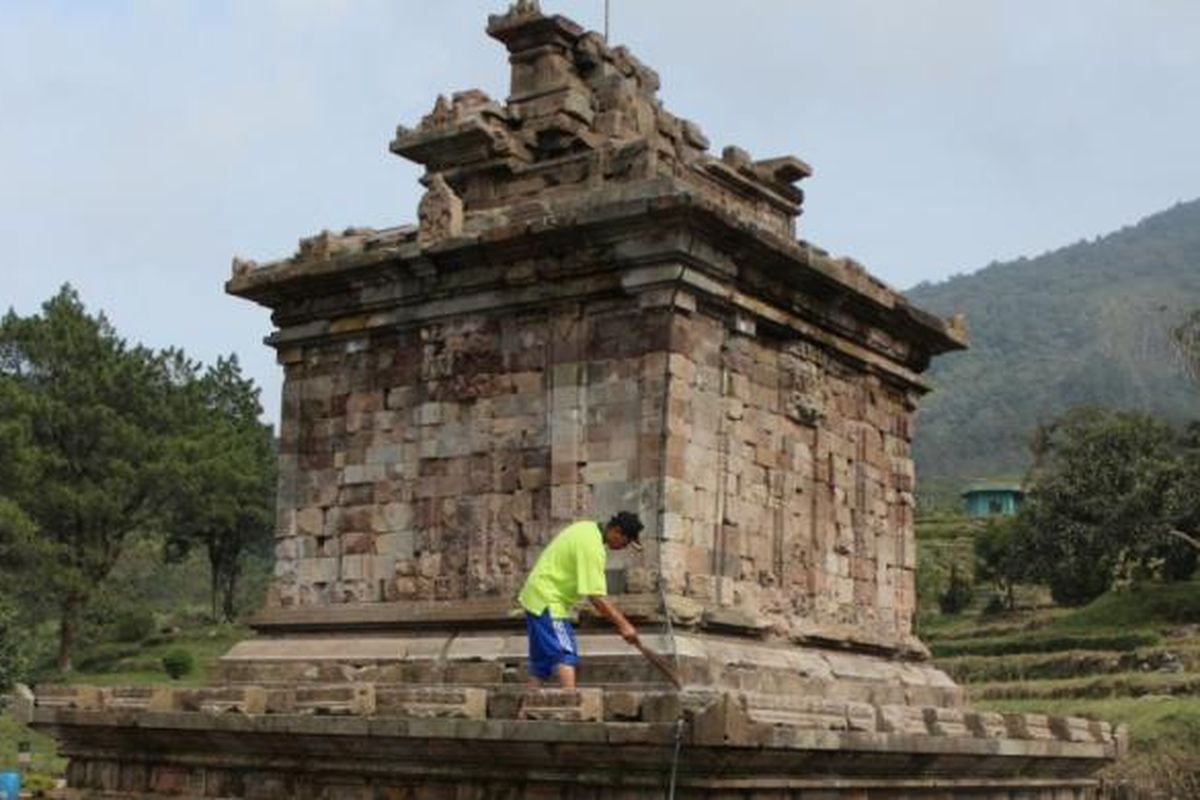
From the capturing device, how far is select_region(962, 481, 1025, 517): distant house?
91.1 meters

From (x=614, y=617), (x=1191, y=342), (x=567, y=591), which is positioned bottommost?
(x=614, y=617)

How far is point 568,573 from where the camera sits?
12.2 metres

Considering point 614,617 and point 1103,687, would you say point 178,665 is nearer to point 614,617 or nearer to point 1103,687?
point 1103,687

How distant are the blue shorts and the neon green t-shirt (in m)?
0.07

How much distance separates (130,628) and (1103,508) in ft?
109

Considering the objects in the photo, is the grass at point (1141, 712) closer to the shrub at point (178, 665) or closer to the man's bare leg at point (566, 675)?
the man's bare leg at point (566, 675)

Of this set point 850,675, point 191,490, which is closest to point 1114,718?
point 850,675

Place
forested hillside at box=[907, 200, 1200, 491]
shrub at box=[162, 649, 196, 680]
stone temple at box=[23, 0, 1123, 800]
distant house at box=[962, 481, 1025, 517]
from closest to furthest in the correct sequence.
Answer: stone temple at box=[23, 0, 1123, 800] → shrub at box=[162, 649, 196, 680] → distant house at box=[962, 481, 1025, 517] → forested hillside at box=[907, 200, 1200, 491]

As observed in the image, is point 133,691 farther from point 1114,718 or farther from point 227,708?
point 1114,718

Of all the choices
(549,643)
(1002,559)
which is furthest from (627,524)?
(1002,559)

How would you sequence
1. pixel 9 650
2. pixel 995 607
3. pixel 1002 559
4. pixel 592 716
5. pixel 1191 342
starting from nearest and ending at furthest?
1. pixel 592 716
2. pixel 9 650
3. pixel 1191 342
4. pixel 1002 559
5. pixel 995 607

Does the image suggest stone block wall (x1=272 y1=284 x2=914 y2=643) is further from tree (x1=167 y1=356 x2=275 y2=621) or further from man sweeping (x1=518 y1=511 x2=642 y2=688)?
tree (x1=167 y1=356 x2=275 y2=621)

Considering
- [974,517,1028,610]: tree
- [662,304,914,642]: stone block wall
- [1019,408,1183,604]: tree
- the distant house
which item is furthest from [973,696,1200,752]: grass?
the distant house

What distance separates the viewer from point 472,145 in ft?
51.8
